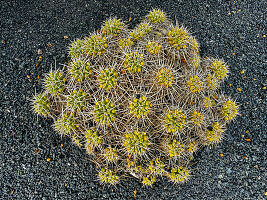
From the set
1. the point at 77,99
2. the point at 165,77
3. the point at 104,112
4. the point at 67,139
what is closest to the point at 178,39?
the point at 165,77

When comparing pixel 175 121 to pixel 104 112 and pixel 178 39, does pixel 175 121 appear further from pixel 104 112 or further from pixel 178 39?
pixel 178 39

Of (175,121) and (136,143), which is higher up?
(175,121)

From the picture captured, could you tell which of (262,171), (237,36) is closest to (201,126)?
(262,171)

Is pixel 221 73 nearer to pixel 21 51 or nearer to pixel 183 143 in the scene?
pixel 183 143

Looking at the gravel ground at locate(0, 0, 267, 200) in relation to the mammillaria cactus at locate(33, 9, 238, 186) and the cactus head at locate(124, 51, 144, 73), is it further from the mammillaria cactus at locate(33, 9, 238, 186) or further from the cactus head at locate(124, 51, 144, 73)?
the cactus head at locate(124, 51, 144, 73)

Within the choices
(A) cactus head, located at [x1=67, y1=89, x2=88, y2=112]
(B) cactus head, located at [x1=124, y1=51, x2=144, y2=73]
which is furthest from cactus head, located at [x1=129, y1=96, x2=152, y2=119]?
(A) cactus head, located at [x1=67, y1=89, x2=88, y2=112]

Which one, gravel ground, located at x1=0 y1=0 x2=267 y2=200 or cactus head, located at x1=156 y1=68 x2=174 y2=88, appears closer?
cactus head, located at x1=156 y1=68 x2=174 y2=88

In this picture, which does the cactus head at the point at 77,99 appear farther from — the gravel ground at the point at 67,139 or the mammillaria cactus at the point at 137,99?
the gravel ground at the point at 67,139

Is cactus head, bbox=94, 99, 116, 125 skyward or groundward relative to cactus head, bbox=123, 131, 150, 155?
skyward
